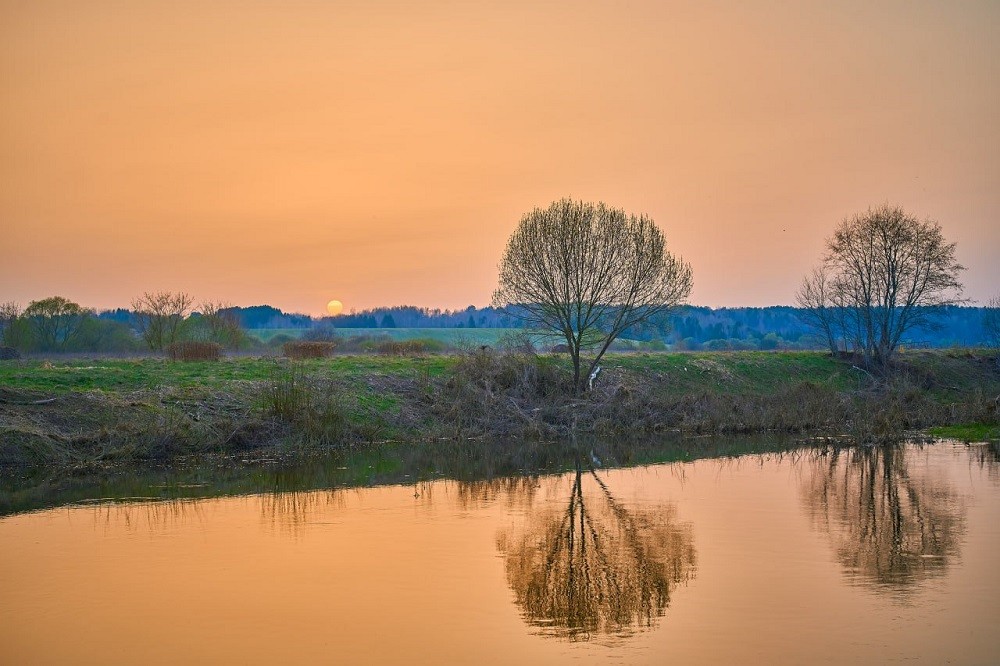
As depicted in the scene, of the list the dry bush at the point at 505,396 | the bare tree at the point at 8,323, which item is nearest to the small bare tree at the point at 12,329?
the bare tree at the point at 8,323

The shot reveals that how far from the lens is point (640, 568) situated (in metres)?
→ 12.9

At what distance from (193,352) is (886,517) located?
31836 millimetres

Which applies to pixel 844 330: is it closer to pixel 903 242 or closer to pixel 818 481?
pixel 903 242

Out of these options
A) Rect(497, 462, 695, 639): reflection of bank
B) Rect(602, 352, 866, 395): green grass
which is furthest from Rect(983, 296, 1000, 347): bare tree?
Rect(497, 462, 695, 639): reflection of bank

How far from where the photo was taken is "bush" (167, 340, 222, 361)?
132ft

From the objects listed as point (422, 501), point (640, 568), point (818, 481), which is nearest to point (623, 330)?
point (818, 481)

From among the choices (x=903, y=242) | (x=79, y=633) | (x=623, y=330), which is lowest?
(x=79, y=633)

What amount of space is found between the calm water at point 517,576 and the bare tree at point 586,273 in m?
19.3

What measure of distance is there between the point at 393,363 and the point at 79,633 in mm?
29172

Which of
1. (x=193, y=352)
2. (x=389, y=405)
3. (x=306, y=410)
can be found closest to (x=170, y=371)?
(x=193, y=352)

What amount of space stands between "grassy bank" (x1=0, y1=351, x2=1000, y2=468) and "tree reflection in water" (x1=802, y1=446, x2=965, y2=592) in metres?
8.21

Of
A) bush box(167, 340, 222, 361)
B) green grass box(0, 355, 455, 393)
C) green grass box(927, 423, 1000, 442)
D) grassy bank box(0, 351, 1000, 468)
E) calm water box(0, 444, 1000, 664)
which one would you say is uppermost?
bush box(167, 340, 222, 361)

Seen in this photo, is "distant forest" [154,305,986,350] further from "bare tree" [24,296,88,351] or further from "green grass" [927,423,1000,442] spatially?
"green grass" [927,423,1000,442]

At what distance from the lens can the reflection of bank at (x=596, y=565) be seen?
35.2ft
